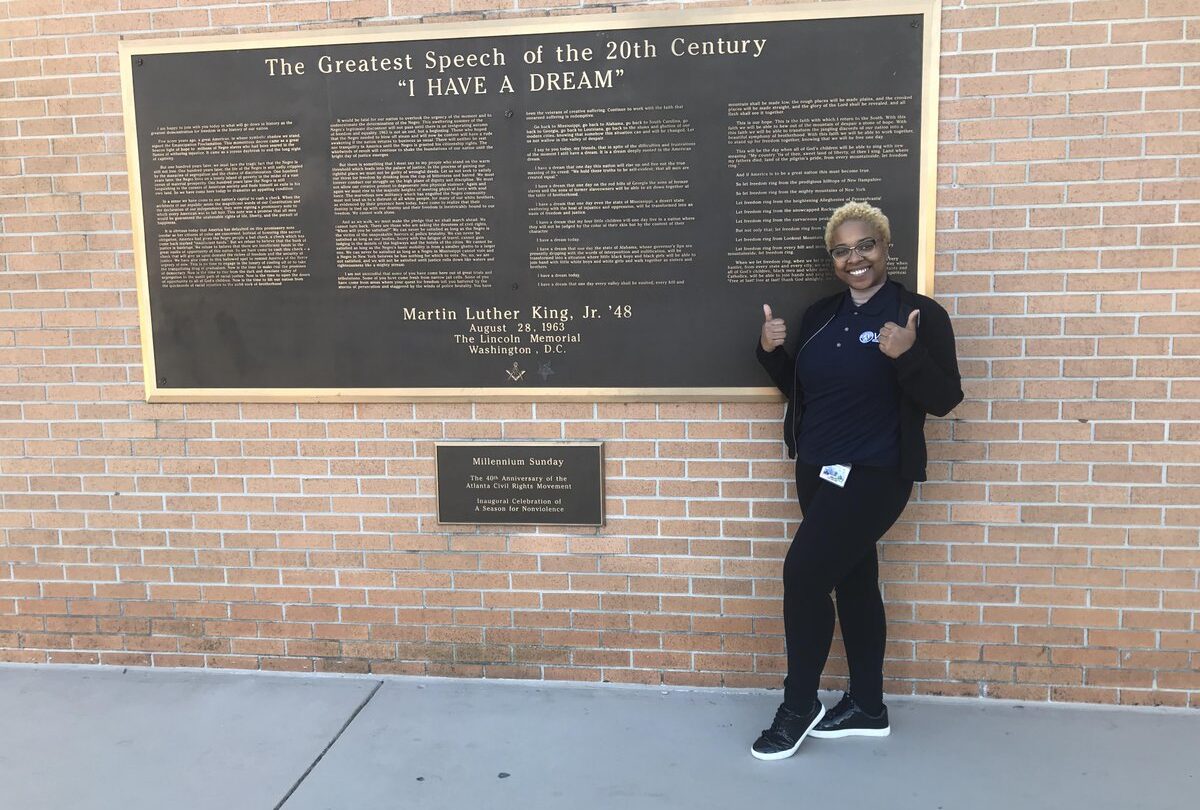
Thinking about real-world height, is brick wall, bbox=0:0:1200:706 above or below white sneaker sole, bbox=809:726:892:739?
above

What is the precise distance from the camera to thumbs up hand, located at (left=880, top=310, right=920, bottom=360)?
2793 millimetres

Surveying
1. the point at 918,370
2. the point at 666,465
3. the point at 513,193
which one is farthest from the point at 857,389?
the point at 513,193

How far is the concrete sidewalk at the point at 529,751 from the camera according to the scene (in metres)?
2.92

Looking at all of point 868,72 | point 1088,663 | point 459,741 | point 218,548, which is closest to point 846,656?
point 1088,663

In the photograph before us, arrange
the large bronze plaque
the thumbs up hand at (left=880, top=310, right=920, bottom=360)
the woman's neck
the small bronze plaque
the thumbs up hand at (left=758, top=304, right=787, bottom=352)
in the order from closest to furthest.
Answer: the thumbs up hand at (left=880, top=310, right=920, bottom=360)
the woman's neck
the thumbs up hand at (left=758, top=304, right=787, bottom=352)
the large bronze plaque
the small bronze plaque

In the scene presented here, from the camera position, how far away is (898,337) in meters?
2.80

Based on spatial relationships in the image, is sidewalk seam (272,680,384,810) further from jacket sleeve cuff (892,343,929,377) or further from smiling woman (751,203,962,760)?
jacket sleeve cuff (892,343,929,377)

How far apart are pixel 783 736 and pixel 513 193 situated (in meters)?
2.34

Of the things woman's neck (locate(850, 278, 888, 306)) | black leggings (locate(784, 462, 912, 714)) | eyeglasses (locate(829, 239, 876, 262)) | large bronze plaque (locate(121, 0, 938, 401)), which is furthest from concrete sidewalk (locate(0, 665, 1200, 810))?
eyeglasses (locate(829, 239, 876, 262))

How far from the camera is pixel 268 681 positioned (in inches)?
151

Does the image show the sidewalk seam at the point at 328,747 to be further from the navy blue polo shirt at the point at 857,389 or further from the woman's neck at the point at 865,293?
the woman's neck at the point at 865,293

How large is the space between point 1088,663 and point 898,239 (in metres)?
1.87

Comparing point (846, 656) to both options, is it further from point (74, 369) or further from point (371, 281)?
point (74, 369)

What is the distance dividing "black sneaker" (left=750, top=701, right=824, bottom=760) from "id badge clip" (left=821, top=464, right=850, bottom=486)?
87 centimetres
